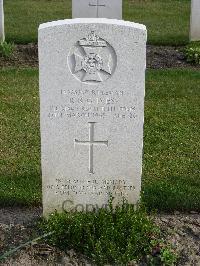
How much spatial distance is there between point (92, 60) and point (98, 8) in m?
6.62

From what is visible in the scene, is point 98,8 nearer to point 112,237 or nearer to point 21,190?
point 21,190

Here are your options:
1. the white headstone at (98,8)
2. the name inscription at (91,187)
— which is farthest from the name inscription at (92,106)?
the white headstone at (98,8)

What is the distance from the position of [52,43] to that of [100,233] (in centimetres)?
132

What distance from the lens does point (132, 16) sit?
44.2 ft

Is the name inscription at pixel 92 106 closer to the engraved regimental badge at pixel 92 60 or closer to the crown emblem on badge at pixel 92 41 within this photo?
the engraved regimental badge at pixel 92 60

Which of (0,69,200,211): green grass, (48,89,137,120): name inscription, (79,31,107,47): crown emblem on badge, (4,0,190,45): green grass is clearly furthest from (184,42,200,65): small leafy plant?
(79,31,107,47): crown emblem on badge

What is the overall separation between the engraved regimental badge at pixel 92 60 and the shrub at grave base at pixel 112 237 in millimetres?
960

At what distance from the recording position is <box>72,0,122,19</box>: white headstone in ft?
33.8

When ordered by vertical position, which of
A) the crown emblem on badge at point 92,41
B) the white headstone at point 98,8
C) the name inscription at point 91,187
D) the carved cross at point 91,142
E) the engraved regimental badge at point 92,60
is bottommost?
the name inscription at point 91,187

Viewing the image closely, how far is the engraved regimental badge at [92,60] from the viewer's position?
397 cm

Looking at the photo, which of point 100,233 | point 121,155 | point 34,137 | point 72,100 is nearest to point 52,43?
point 72,100

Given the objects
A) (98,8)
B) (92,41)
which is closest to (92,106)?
(92,41)

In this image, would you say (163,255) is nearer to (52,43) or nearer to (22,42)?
(52,43)

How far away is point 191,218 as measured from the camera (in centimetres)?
472
